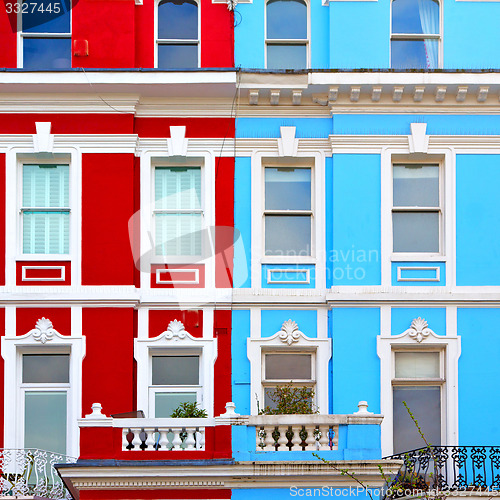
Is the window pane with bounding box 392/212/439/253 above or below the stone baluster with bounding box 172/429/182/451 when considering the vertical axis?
above

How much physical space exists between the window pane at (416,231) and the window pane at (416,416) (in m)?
2.60

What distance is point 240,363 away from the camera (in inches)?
750

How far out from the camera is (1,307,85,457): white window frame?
61.1 ft

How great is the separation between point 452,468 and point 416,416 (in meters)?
1.21

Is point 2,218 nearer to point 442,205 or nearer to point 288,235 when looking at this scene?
point 288,235

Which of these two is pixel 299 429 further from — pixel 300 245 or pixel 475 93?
pixel 475 93

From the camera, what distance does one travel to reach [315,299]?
62.8 ft

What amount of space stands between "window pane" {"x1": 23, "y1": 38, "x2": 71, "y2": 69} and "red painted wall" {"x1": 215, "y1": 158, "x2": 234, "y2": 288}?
11.5 ft

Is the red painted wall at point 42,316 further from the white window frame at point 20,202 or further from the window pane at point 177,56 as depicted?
the window pane at point 177,56

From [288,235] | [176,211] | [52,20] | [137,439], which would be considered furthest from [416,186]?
[52,20]

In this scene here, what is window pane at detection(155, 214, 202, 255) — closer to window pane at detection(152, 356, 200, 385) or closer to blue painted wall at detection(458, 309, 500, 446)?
window pane at detection(152, 356, 200, 385)

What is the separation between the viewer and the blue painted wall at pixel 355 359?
18.7 meters

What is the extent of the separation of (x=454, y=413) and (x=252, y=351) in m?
3.77

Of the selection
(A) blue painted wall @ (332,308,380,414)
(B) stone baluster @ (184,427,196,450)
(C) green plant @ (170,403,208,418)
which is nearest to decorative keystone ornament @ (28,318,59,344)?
(C) green plant @ (170,403,208,418)
